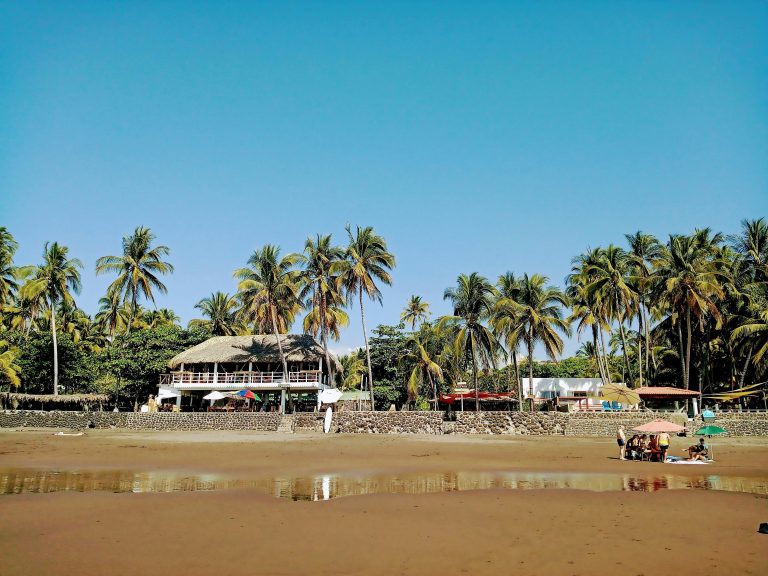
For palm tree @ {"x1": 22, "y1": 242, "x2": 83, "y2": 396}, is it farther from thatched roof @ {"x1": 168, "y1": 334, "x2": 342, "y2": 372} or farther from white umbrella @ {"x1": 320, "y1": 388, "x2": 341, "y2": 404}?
white umbrella @ {"x1": 320, "y1": 388, "x2": 341, "y2": 404}

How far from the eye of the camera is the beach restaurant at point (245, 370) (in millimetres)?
45750

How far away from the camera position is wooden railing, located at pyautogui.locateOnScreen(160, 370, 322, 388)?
4584cm

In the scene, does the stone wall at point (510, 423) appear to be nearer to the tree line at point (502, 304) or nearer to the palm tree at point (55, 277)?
the tree line at point (502, 304)

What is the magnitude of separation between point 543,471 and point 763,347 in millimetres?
26490

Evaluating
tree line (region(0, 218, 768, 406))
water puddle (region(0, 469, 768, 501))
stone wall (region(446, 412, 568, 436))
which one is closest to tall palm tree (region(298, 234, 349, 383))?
tree line (region(0, 218, 768, 406))

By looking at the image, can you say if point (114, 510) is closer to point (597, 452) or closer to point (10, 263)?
point (597, 452)

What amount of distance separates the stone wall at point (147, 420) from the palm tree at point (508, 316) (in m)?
17.4

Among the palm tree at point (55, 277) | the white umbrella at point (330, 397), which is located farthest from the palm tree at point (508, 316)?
the palm tree at point (55, 277)

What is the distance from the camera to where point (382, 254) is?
4309 centimetres

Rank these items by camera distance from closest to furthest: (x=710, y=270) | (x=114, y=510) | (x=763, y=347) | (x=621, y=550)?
(x=621, y=550) → (x=114, y=510) → (x=763, y=347) → (x=710, y=270)

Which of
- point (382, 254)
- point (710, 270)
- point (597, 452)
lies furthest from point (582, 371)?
point (597, 452)

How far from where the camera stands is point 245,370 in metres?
47.2

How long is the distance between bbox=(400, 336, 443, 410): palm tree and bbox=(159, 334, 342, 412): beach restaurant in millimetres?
7192

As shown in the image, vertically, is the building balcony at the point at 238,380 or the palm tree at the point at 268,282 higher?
the palm tree at the point at 268,282
